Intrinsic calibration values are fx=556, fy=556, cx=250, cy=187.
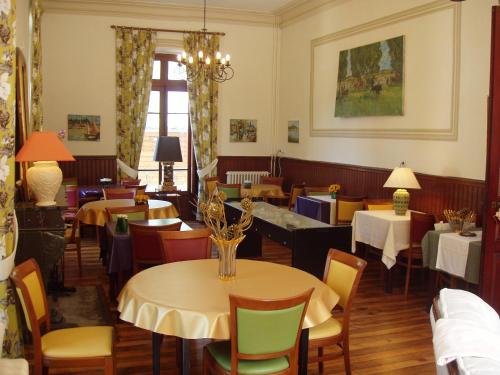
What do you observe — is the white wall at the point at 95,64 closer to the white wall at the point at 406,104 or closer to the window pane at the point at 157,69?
the window pane at the point at 157,69

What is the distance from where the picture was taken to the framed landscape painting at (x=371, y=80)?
803cm

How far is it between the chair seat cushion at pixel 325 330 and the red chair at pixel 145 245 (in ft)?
6.90

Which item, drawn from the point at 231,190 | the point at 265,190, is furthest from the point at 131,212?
the point at 265,190

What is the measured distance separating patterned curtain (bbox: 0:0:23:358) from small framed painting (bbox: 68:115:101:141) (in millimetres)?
7297

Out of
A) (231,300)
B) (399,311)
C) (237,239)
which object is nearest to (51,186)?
(237,239)

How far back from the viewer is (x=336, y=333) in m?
3.90

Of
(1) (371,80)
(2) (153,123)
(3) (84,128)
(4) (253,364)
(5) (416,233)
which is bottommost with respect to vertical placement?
(4) (253,364)

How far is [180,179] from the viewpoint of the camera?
1202cm

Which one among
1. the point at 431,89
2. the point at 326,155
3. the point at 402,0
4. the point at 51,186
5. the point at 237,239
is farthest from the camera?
the point at 326,155

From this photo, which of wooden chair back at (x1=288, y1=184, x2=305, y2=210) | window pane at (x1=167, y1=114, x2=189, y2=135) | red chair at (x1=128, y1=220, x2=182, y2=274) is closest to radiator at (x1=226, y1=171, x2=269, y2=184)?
window pane at (x1=167, y1=114, x2=189, y2=135)

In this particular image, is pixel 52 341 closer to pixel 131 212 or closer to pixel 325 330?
pixel 325 330

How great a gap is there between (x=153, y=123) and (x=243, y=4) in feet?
9.89

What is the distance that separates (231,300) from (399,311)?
3.49m

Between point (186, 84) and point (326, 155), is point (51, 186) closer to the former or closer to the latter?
point (326, 155)
